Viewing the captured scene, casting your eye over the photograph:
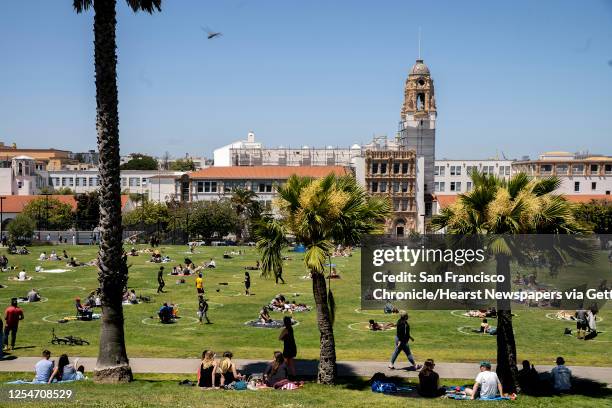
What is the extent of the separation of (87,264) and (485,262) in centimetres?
4440

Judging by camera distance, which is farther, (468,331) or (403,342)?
(468,331)

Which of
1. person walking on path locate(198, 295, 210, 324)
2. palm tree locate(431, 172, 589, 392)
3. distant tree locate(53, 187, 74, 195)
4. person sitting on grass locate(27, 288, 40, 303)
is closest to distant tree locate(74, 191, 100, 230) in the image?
distant tree locate(53, 187, 74, 195)

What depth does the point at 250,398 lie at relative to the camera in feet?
57.8

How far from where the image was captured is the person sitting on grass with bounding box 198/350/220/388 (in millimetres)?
19250

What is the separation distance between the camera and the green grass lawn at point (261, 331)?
25281mm

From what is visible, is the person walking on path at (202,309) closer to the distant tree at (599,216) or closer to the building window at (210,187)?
the distant tree at (599,216)

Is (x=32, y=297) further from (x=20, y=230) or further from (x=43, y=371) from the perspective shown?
(x=20, y=230)

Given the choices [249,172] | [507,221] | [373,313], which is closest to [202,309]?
[373,313]

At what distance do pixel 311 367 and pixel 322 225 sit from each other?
512 cm

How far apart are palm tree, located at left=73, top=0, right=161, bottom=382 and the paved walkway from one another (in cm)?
209

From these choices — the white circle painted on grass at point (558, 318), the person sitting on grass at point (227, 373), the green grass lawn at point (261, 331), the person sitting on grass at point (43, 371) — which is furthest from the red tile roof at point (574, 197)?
the person sitting on grass at point (43, 371)

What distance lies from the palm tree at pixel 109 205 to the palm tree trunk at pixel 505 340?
9.98 m

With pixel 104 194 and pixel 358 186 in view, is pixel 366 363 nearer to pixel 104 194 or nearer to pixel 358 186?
pixel 358 186

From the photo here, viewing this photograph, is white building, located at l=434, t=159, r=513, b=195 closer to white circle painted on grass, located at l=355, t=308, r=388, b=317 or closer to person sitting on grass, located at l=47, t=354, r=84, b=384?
white circle painted on grass, located at l=355, t=308, r=388, b=317
